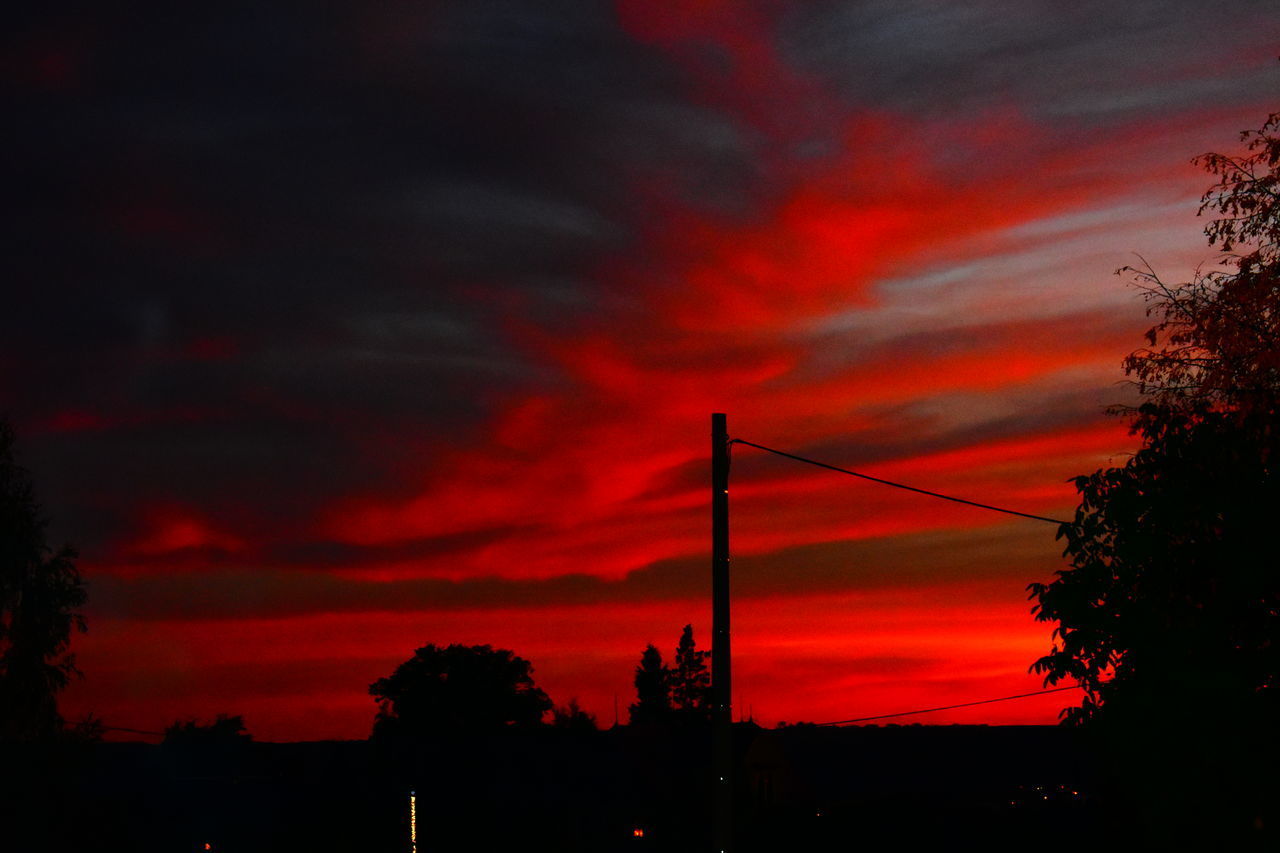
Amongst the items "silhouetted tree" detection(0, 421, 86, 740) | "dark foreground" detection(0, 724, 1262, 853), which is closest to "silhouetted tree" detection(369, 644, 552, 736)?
"dark foreground" detection(0, 724, 1262, 853)

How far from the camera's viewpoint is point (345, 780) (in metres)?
61.1

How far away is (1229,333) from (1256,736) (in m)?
7.51

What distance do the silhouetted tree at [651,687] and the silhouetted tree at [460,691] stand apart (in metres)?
49.2

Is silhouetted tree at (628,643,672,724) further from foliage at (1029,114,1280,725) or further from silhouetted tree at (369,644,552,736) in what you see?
foliage at (1029,114,1280,725)

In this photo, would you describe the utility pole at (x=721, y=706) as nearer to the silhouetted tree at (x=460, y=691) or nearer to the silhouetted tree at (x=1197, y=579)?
the silhouetted tree at (x=1197, y=579)

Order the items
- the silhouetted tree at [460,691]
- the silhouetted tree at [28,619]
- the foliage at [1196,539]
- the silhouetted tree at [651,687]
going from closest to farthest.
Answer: the foliage at [1196,539] → the silhouetted tree at [28,619] → the silhouetted tree at [460,691] → the silhouetted tree at [651,687]

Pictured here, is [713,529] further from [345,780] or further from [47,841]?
[345,780]

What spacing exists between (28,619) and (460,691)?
2587 inches

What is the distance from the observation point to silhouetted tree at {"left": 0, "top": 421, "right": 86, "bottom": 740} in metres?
39.2

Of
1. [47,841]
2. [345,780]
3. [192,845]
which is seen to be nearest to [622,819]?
[345,780]

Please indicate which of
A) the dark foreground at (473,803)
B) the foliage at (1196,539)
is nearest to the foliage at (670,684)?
the dark foreground at (473,803)

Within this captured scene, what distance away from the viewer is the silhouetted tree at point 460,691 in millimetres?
102688

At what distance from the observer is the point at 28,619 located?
39500 mm

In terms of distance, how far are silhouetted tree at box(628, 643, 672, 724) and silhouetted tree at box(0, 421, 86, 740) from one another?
384 feet
